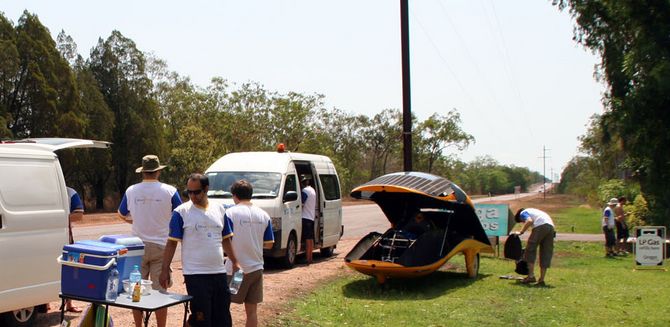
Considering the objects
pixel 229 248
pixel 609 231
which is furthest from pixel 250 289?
pixel 609 231

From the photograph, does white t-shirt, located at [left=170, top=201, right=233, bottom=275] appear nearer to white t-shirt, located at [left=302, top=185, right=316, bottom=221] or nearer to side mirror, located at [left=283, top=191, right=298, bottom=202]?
side mirror, located at [left=283, top=191, right=298, bottom=202]

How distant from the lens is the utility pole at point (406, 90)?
17.2 meters

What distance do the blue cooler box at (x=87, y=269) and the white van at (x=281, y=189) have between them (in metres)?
7.34

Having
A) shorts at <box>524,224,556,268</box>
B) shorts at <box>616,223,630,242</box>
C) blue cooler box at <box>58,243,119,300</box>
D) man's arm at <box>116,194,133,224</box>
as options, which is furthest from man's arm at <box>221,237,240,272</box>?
shorts at <box>616,223,630,242</box>

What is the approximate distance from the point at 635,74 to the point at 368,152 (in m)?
78.8

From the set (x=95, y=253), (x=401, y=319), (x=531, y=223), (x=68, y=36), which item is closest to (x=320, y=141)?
(x=68, y=36)

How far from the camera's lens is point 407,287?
12789 millimetres

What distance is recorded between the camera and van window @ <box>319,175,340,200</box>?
16.4 meters

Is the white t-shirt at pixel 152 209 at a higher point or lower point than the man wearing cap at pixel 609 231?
higher

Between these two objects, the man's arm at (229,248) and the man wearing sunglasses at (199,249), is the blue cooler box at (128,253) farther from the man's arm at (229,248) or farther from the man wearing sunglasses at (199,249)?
the man's arm at (229,248)

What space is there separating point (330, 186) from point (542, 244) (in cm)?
512

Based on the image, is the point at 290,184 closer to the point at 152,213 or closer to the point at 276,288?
the point at 276,288

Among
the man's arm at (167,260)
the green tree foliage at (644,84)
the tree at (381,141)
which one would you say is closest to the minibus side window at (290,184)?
the man's arm at (167,260)

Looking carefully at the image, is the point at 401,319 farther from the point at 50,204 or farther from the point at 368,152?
the point at 368,152
